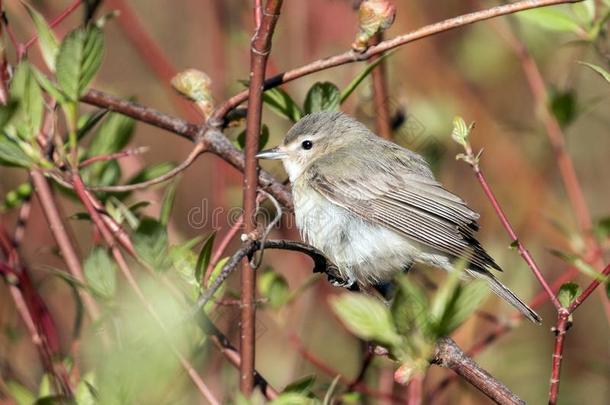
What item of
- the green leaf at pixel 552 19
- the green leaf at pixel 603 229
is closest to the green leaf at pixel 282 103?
the green leaf at pixel 552 19

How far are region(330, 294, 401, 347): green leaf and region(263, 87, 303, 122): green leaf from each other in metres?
1.50

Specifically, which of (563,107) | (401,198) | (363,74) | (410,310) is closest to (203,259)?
(410,310)

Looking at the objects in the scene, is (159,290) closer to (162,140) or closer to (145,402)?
(145,402)

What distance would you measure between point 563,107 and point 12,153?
2.43 meters

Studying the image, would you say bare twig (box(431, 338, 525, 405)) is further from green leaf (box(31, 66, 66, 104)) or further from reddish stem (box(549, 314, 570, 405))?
green leaf (box(31, 66, 66, 104))

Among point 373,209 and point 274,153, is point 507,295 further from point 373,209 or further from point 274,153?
point 274,153

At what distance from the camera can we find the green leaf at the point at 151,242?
7.37 feet

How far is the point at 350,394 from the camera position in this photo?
2951mm

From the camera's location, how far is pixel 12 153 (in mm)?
2318

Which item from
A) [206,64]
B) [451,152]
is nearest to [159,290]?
[451,152]

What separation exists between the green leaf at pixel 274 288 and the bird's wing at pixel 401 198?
26.8 inches

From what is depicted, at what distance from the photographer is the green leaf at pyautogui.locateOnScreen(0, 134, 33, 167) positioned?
7.57 ft

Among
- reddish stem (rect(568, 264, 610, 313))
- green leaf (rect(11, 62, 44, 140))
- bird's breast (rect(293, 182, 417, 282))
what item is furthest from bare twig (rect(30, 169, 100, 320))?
reddish stem (rect(568, 264, 610, 313))

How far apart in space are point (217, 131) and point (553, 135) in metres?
1.87
